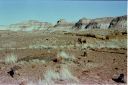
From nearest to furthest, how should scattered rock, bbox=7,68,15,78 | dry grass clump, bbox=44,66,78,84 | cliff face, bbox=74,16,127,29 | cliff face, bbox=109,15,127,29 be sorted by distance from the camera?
dry grass clump, bbox=44,66,78,84 → scattered rock, bbox=7,68,15,78 → cliff face, bbox=109,15,127,29 → cliff face, bbox=74,16,127,29

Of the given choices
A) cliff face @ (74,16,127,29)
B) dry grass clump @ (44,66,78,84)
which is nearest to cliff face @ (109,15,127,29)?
cliff face @ (74,16,127,29)

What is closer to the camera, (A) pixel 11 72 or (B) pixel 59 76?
(B) pixel 59 76

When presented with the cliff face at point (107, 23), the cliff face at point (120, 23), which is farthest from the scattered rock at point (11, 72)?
the cliff face at point (120, 23)

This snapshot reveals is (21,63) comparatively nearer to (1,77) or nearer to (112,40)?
(1,77)

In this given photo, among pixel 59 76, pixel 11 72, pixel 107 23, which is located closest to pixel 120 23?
pixel 107 23

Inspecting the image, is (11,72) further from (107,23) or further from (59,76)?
(107,23)

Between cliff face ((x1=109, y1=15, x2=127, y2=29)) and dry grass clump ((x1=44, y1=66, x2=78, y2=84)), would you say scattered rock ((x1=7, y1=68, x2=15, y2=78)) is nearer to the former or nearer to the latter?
dry grass clump ((x1=44, y1=66, x2=78, y2=84))

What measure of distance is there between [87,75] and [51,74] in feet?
4.50

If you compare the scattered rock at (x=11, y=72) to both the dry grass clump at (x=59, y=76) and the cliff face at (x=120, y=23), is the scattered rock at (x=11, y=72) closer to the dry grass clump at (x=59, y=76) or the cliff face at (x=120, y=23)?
the dry grass clump at (x=59, y=76)

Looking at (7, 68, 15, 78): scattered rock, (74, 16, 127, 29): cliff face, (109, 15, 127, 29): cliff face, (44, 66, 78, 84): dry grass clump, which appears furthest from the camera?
(74, 16, 127, 29): cliff face

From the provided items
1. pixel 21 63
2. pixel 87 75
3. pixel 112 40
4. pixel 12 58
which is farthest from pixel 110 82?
pixel 112 40

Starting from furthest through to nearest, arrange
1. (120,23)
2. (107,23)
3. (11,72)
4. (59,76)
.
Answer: (107,23) < (120,23) < (11,72) < (59,76)

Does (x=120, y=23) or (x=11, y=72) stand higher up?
(x=120, y=23)

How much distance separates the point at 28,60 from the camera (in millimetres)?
15086
